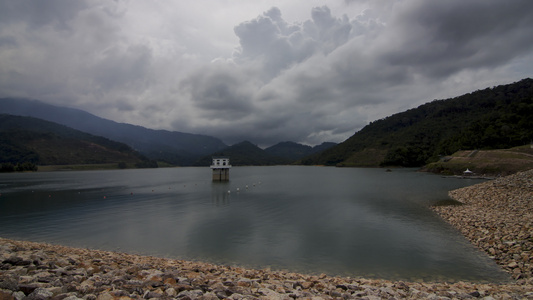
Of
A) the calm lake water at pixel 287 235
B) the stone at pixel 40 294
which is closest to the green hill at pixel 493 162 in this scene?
the calm lake water at pixel 287 235

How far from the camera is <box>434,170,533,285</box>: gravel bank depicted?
14188mm

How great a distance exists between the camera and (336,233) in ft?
76.2

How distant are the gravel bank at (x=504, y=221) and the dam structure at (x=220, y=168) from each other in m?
66.8

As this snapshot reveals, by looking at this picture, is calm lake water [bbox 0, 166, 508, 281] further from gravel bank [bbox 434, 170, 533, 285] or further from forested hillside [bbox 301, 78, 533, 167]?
forested hillside [bbox 301, 78, 533, 167]

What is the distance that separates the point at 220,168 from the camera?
89312 millimetres

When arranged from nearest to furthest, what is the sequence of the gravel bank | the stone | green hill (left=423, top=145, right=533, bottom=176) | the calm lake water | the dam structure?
the stone → the gravel bank → the calm lake water → green hill (left=423, top=145, right=533, bottom=176) → the dam structure

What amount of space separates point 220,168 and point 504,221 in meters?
76.7

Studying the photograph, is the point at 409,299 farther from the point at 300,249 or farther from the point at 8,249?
the point at 8,249

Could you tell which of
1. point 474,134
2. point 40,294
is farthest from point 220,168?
point 474,134

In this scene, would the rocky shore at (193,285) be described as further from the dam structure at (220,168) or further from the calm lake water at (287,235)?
the dam structure at (220,168)

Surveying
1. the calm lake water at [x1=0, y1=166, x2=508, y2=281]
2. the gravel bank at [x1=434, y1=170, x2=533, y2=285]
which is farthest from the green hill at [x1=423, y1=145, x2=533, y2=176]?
the calm lake water at [x1=0, y1=166, x2=508, y2=281]

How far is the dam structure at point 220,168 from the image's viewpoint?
89.5m

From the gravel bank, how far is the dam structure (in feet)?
219

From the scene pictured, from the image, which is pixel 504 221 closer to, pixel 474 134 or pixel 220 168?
pixel 220 168
